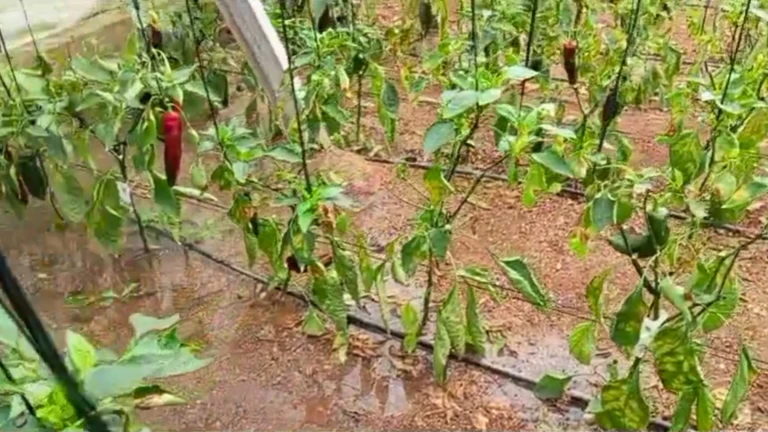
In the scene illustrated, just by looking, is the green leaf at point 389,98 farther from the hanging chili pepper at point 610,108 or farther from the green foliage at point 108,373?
the green foliage at point 108,373

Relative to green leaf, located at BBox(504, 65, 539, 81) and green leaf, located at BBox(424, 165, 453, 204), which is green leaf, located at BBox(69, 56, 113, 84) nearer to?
green leaf, located at BBox(424, 165, 453, 204)

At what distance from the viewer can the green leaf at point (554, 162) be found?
4.44 feet

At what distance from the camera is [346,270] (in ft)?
5.10

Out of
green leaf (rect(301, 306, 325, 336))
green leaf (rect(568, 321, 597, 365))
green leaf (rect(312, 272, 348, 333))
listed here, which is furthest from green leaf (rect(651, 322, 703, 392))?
green leaf (rect(301, 306, 325, 336))

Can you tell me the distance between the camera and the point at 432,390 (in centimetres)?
161

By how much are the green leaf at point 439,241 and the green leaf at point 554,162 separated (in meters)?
0.19

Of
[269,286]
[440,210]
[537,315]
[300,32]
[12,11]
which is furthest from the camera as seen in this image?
[12,11]

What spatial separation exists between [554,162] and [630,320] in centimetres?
28

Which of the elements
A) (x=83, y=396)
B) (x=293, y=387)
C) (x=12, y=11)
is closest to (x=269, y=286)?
(x=293, y=387)

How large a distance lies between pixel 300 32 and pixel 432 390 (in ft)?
3.03

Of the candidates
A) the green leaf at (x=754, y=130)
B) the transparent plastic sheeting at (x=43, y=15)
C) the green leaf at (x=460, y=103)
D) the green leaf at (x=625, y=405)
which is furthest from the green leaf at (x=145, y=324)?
the transparent plastic sheeting at (x=43, y=15)

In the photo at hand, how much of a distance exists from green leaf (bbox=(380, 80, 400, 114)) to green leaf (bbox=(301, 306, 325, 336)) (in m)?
0.45

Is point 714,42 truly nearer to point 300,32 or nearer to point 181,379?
point 300,32

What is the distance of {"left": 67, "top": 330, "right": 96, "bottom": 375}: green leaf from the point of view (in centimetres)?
75
